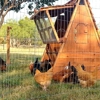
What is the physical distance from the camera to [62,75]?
5.80m

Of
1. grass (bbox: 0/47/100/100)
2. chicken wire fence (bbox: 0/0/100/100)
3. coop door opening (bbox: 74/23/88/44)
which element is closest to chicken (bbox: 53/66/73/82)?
chicken wire fence (bbox: 0/0/100/100)

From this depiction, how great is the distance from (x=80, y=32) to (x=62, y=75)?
4.78 ft

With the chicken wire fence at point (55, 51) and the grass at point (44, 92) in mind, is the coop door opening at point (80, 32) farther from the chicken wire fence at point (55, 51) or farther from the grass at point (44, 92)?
the grass at point (44, 92)

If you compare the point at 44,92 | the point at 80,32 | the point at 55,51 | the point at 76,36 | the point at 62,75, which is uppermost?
the point at 80,32

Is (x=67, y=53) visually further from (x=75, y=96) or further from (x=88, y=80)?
(x=75, y=96)

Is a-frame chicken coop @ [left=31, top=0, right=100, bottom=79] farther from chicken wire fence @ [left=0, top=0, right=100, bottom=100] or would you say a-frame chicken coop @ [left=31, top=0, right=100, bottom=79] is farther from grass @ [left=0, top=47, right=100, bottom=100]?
grass @ [left=0, top=47, right=100, bottom=100]

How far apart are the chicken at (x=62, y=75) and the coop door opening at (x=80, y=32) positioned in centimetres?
102

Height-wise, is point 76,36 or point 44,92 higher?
point 76,36

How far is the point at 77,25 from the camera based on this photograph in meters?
6.41

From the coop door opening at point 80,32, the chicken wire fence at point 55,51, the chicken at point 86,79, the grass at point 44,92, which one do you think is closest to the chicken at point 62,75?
the chicken wire fence at point 55,51

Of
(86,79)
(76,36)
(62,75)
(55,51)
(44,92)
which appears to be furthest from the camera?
(55,51)

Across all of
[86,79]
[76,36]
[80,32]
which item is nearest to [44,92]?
[86,79]

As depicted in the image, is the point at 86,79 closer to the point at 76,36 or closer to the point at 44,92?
the point at 44,92

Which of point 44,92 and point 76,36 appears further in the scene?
point 76,36
